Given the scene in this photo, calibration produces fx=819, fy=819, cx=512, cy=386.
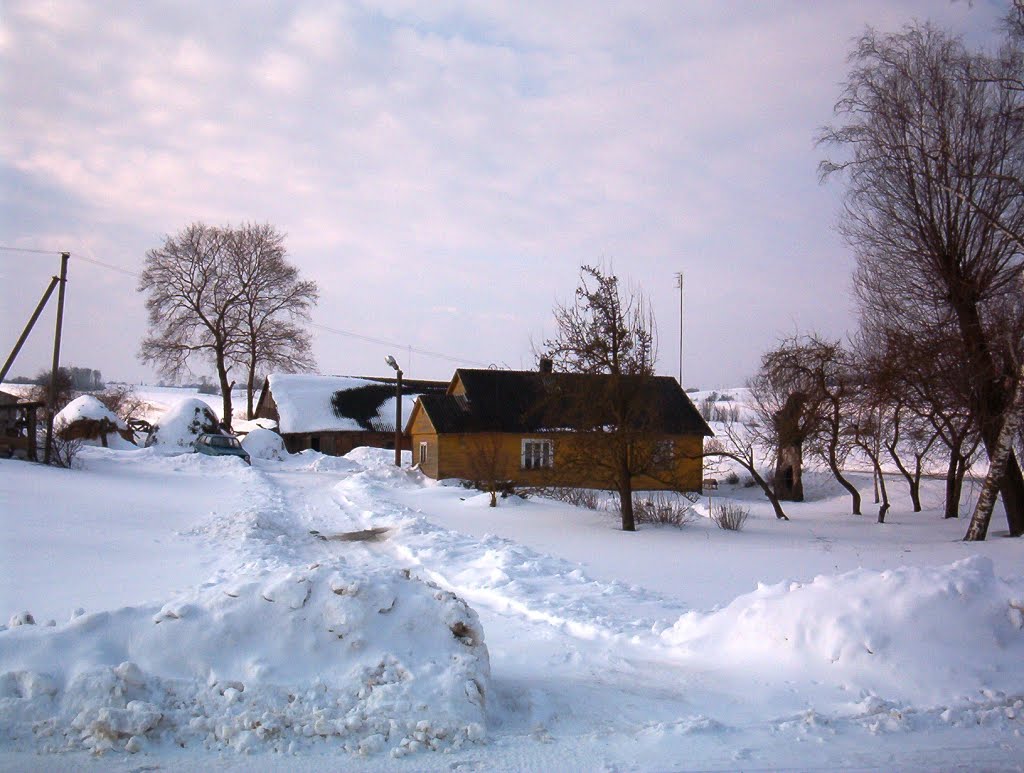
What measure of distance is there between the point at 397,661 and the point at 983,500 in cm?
1627

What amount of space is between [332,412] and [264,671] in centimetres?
4995

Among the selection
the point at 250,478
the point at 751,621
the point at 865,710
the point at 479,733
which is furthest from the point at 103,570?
the point at 250,478

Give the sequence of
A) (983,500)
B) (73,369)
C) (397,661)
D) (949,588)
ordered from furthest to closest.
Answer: (73,369), (983,500), (949,588), (397,661)

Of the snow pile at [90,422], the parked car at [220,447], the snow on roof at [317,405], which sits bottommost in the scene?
the parked car at [220,447]

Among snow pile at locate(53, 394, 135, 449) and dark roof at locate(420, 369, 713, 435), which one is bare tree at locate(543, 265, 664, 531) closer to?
dark roof at locate(420, 369, 713, 435)

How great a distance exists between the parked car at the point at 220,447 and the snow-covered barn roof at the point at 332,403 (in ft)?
32.1

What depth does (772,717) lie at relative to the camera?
5.62 metres

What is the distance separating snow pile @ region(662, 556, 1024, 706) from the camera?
20.6 feet

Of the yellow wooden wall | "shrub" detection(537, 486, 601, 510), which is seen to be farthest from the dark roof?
"shrub" detection(537, 486, 601, 510)

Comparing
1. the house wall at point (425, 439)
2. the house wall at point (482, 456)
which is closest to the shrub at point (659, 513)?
the house wall at point (482, 456)

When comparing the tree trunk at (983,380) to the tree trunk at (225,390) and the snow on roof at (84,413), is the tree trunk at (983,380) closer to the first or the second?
the snow on roof at (84,413)

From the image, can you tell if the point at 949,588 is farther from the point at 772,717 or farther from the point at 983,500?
the point at 983,500

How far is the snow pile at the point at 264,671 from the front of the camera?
4.77 m

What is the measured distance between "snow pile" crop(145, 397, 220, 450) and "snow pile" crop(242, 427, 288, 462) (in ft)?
8.78
